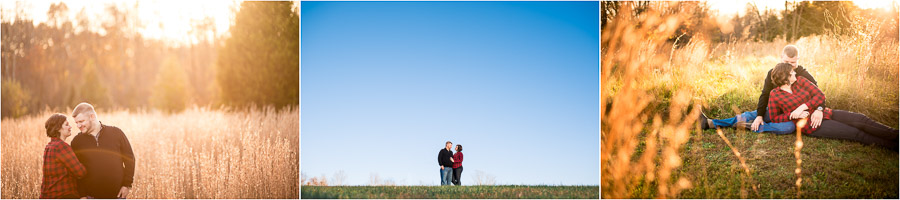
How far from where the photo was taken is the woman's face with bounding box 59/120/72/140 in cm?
588

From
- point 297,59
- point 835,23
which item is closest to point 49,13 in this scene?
point 297,59

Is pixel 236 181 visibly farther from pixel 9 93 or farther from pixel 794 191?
pixel 794 191

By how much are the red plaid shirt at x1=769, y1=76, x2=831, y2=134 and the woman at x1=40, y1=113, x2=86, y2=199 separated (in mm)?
7011

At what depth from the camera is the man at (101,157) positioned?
5.70m

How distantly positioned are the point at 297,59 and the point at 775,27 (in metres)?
5.16

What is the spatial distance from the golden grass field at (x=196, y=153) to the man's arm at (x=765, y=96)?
4885mm

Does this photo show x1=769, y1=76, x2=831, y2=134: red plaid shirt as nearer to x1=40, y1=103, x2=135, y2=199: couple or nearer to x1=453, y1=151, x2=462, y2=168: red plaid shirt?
x1=453, y1=151, x2=462, y2=168: red plaid shirt

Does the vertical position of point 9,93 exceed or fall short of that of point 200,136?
it exceeds it

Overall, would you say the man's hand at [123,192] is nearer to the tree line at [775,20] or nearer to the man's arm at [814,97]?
the tree line at [775,20]

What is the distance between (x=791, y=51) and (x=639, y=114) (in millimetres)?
1717

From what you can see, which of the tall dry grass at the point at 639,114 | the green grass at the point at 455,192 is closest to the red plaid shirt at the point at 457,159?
the green grass at the point at 455,192

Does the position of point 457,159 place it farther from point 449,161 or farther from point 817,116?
point 817,116

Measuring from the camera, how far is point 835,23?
6.16 metres

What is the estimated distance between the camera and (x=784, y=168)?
588cm
